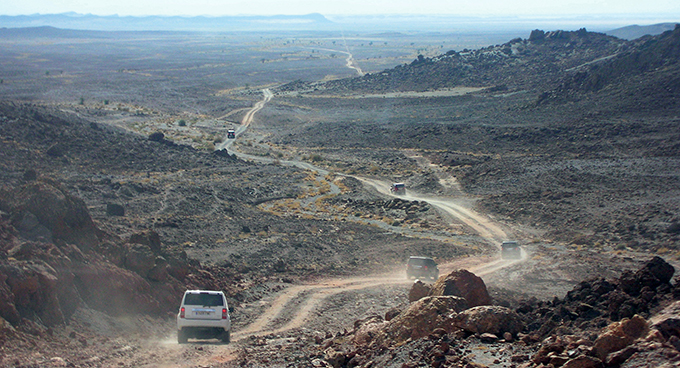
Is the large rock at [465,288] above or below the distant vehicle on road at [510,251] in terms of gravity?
above

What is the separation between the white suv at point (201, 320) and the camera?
43.1 ft

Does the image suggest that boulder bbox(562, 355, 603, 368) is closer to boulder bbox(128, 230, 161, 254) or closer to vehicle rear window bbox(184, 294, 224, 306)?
vehicle rear window bbox(184, 294, 224, 306)

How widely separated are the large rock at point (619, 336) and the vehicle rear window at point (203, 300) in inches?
326

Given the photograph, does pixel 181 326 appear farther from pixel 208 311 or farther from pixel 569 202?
pixel 569 202

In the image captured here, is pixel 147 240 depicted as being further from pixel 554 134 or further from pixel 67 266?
pixel 554 134

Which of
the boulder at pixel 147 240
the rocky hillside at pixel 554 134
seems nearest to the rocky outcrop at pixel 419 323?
the boulder at pixel 147 240

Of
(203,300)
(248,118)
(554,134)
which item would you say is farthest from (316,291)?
(248,118)

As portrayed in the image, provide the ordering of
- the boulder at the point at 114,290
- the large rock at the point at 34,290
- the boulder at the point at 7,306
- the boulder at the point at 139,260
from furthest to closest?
1. the boulder at the point at 139,260
2. the boulder at the point at 114,290
3. the large rock at the point at 34,290
4. the boulder at the point at 7,306

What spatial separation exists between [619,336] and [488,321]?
2.68 metres

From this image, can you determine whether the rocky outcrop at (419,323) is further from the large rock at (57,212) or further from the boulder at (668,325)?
the large rock at (57,212)

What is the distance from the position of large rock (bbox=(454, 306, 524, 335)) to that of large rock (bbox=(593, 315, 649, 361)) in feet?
7.28

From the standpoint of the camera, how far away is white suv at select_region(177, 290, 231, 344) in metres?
13.1

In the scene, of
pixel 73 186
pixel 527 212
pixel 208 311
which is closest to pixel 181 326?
pixel 208 311

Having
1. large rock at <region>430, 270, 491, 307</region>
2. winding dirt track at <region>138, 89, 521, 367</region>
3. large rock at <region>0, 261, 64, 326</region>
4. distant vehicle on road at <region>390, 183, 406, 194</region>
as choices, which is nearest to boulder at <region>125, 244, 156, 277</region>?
winding dirt track at <region>138, 89, 521, 367</region>
